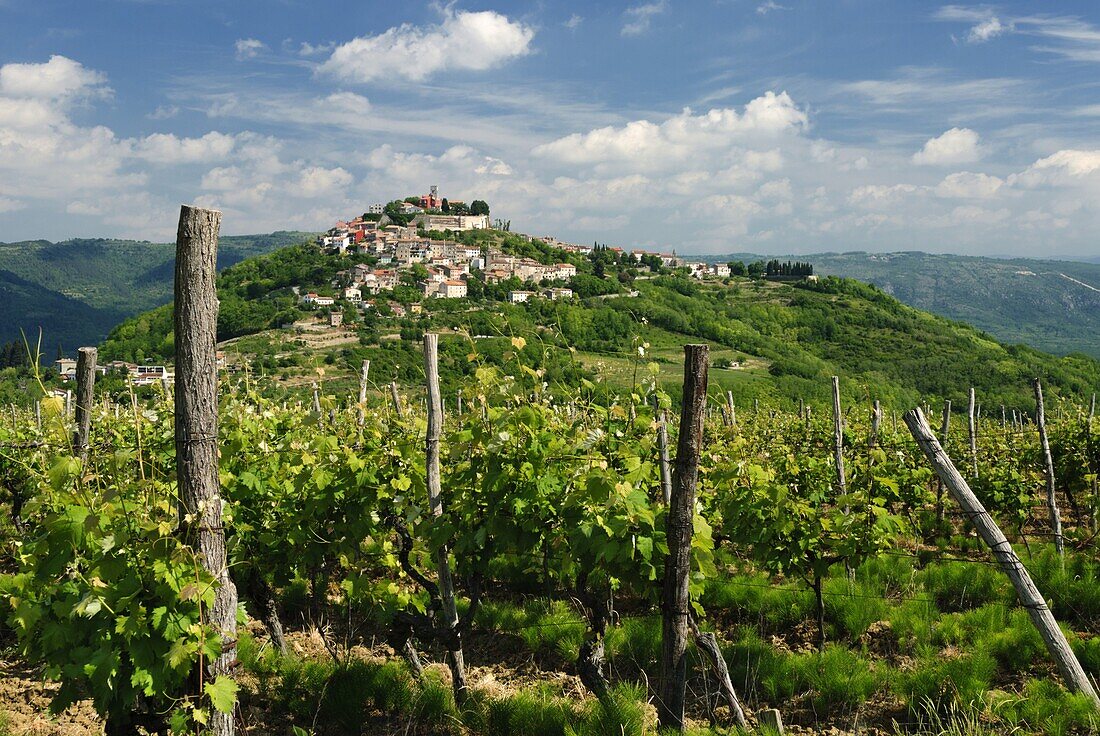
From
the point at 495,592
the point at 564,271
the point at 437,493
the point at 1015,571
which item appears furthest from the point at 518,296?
the point at 1015,571

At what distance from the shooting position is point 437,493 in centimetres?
433

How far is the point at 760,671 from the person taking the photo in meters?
4.64

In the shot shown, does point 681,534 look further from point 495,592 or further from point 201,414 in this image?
point 495,592

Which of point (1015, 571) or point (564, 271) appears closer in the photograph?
point (1015, 571)

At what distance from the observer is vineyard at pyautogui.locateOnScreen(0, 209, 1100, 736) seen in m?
2.88

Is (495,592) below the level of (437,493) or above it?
below

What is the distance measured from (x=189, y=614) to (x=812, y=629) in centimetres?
471

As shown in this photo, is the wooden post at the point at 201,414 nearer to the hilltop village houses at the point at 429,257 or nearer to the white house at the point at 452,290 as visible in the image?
the hilltop village houses at the point at 429,257

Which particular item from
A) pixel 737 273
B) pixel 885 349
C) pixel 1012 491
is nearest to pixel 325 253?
pixel 737 273

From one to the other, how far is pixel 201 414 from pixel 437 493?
1.70 metres

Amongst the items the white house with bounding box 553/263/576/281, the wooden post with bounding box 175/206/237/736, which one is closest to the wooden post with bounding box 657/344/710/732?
the wooden post with bounding box 175/206/237/736

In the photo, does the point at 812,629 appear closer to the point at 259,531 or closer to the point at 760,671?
the point at 760,671

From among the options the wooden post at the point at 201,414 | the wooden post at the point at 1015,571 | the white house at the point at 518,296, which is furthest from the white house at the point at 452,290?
the wooden post at the point at 201,414

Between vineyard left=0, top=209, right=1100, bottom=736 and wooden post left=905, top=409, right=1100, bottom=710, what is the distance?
0.03 meters
